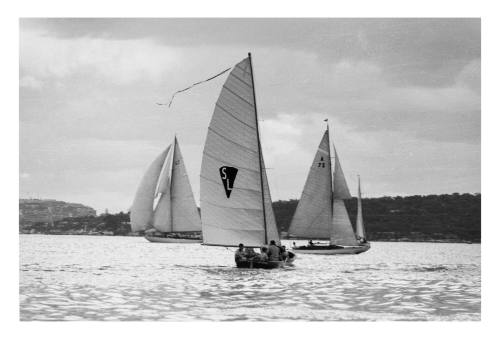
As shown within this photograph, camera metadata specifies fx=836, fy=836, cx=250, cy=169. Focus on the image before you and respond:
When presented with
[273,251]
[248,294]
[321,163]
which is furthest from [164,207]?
[248,294]

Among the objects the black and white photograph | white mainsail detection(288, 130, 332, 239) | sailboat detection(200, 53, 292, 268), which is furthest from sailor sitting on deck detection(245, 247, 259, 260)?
white mainsail detection(288, 130, 332, 239)

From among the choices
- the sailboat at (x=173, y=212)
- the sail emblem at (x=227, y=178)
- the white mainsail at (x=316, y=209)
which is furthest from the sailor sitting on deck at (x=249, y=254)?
the sailboat at (x=173, y=212)

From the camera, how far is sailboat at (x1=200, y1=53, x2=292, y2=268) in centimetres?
2055

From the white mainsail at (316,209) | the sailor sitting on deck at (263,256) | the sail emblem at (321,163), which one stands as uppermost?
the sail emblem at (321,163)

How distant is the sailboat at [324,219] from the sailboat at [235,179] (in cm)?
1005

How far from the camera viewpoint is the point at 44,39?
642 inches

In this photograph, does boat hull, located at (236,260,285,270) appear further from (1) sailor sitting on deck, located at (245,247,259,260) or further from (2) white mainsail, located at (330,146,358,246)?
(2) white mainsail, located at (330,146,358,246)

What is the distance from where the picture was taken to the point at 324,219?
3403 centimetres

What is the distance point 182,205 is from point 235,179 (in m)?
27.0

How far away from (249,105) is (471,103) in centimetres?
597

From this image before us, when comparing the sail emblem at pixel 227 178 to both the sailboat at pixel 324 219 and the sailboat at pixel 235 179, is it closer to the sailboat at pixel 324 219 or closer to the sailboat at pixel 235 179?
the sailboat at pixel 235 179

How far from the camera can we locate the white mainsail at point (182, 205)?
46531 mm

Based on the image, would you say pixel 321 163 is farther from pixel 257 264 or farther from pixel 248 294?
pixel 248 294
